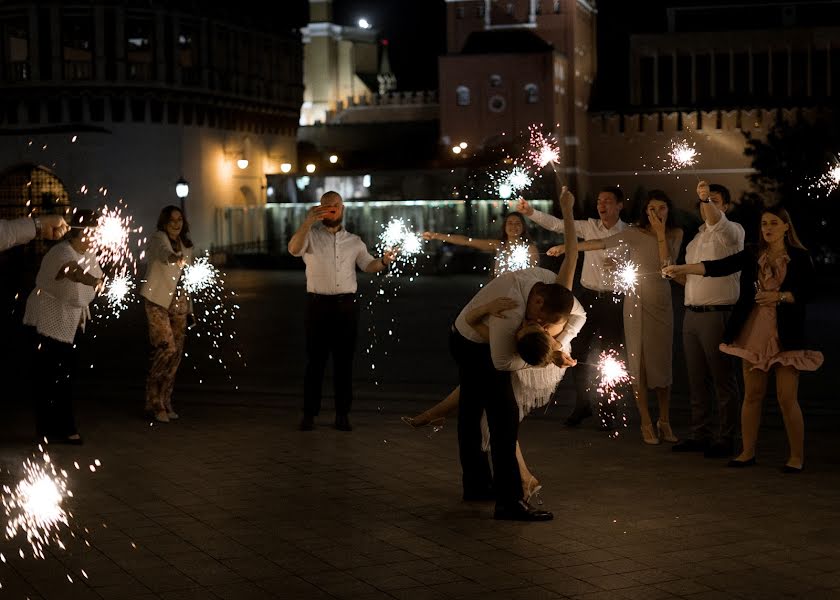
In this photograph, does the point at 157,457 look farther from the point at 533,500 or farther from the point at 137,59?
the point at 137,59

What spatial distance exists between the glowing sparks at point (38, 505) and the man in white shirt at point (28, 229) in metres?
1.59

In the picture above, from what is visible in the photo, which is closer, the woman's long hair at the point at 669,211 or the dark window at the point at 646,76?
the woman's long hair at the point at 669,211

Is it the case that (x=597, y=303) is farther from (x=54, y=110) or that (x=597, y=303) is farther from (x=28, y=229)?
(x=54, y=110)

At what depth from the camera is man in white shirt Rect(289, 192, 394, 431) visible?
10820 mm

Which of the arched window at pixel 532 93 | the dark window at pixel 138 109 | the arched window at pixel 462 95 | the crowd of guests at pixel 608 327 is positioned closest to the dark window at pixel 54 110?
the dark window at pixel 138 109

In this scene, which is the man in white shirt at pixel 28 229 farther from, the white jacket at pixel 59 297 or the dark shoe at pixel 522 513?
the dark shoe at pixel 522 513

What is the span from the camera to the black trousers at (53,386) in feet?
33.6

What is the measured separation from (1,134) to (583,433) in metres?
42.3

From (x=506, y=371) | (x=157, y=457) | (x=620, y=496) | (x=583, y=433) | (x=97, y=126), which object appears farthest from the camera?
(x=97, y=126)

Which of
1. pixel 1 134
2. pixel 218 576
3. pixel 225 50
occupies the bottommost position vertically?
pixel 218 576

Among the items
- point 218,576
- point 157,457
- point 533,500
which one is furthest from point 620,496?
point 157,457

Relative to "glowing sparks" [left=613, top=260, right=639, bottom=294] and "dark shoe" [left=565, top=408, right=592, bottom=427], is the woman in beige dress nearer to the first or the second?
"glowing sparks" [left=613, top=260, right=639, bottom=294]

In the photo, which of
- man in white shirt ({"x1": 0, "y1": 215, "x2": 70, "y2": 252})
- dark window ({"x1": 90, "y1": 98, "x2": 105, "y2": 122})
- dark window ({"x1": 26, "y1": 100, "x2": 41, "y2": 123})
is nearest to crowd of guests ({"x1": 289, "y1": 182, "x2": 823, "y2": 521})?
man in white shirt ({"x1": 0, "y1": 215, "x2": 70, "y2": 252})

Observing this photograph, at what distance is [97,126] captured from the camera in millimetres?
48156
